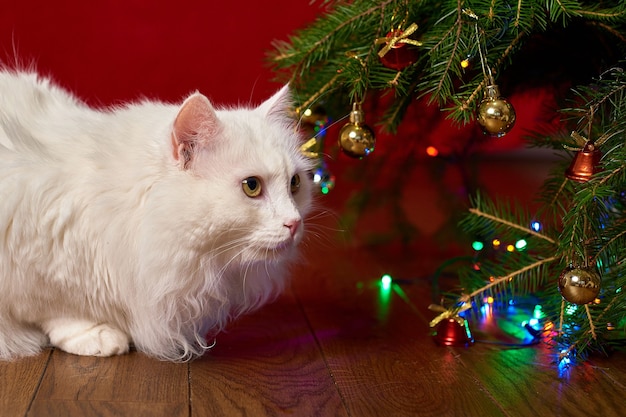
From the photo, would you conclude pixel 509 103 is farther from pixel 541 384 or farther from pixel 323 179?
pixel 323 179

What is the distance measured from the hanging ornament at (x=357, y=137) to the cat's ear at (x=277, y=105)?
124 mm

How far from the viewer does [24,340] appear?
127 centimetres

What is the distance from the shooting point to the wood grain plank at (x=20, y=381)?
108 centimetres

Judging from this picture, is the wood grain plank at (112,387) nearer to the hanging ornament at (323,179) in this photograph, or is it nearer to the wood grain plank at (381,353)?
the wood grain plank at (381,353)

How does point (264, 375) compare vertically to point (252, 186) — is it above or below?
below

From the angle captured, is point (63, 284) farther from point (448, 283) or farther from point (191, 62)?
point (191, 62)

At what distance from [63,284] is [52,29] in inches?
64.1

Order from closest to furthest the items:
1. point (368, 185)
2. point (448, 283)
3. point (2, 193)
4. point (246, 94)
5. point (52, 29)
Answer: point (2, 193)
point (448, 283)
point (368, 185)
point (52, 29)
point (246, 94)

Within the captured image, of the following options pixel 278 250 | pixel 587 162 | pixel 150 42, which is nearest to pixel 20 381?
pixel 278 250

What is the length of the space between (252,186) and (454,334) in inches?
20.1

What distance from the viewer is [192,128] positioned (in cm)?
117

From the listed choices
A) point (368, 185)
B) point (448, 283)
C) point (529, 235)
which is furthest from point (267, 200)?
point (368, 185)

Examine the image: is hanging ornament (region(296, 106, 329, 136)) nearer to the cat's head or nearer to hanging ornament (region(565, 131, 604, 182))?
the cat's head

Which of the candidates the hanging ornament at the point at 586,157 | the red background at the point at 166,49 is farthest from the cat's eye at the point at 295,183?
the red background at the point at 166,49
